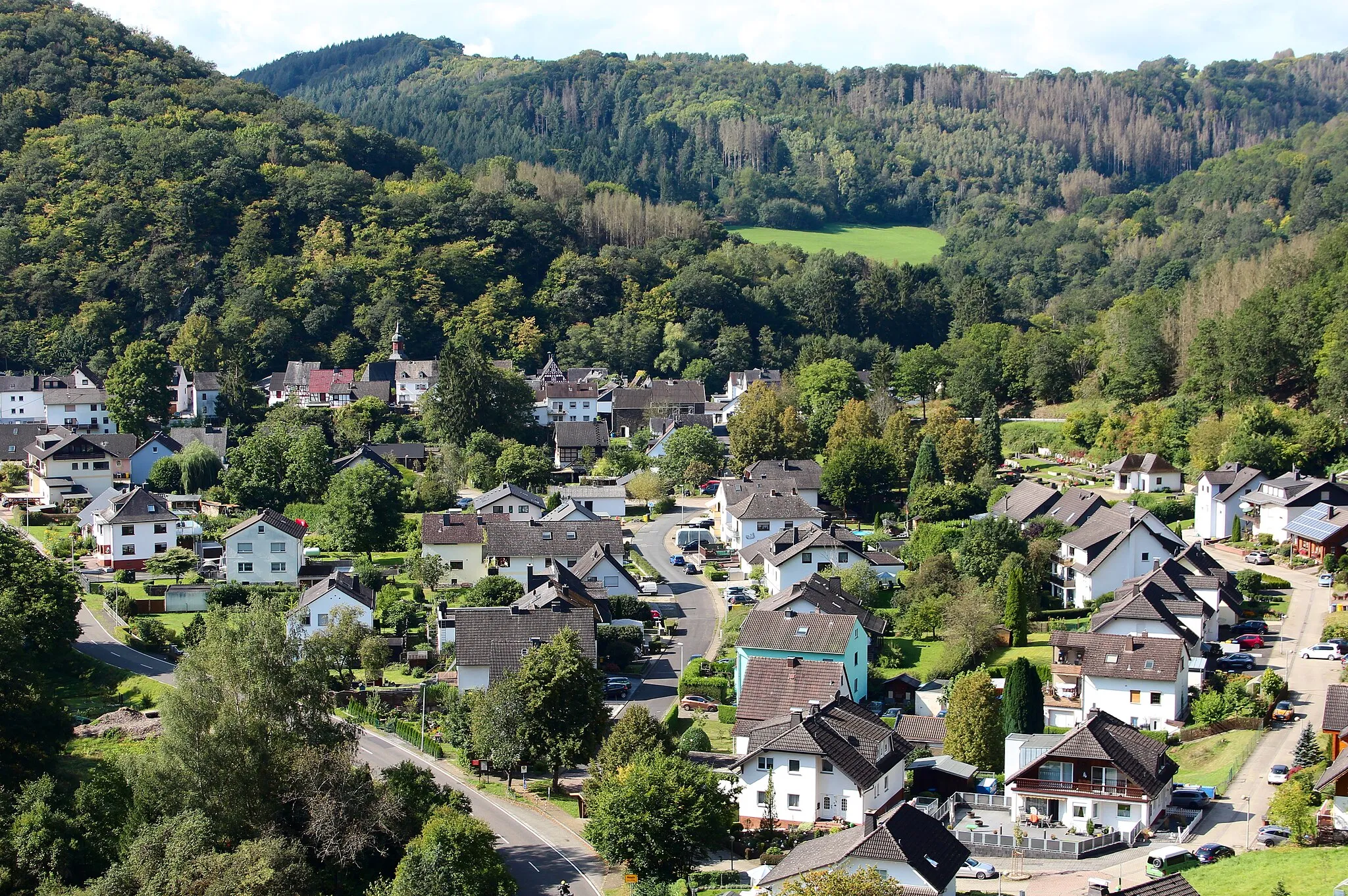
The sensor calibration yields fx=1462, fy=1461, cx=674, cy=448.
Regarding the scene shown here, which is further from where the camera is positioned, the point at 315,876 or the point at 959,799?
the point at 959,799

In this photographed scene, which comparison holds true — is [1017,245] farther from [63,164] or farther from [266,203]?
[63,164]

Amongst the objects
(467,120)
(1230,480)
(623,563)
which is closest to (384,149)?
(467,120)

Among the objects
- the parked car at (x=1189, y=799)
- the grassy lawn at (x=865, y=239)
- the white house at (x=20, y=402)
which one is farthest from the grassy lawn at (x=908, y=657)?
the grassy lawn at (x=865, y=239)

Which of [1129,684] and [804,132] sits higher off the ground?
[804,132]

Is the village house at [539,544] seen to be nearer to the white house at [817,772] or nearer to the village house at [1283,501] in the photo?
the white house at [817,772]

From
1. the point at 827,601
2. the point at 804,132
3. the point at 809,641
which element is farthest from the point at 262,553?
the point at 804,132

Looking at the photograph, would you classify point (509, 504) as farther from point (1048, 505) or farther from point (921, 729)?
point (921, 729)
